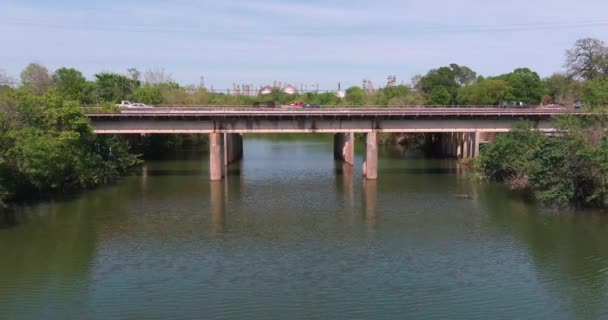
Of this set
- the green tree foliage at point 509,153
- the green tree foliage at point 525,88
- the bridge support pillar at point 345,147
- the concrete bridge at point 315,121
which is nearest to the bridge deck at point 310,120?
the concrete bridge at point 315,121

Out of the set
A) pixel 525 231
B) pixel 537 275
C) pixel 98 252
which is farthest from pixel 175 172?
pixel 537 275

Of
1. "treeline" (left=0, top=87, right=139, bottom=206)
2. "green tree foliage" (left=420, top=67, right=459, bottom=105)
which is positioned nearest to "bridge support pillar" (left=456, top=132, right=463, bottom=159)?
"green tree foliage" (left=420, top=67, right=459, bottom=105)

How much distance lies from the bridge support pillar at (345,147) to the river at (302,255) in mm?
13875

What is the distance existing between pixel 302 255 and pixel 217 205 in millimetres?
14393

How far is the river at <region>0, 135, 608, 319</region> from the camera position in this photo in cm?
2409

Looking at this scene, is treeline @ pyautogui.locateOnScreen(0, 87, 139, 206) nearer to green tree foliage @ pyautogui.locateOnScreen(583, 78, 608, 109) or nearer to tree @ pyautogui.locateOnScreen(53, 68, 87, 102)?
tree @ pyautogui.locateOnScreen(53, 68, 87, 102)

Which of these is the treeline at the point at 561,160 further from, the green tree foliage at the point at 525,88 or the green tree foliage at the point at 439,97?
the green tree foliage at the point at 439,97

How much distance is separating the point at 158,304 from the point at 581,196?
3101 cm

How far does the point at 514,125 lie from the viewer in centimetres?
5300

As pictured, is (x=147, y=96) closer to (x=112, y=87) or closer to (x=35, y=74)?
(x=112, y=87)

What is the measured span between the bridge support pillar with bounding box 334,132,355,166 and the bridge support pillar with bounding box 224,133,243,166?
41.4ft

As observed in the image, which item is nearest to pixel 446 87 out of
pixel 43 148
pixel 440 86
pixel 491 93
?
pixel 440 86

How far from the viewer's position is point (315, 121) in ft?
183

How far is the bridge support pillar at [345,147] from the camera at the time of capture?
65000 millimetres
